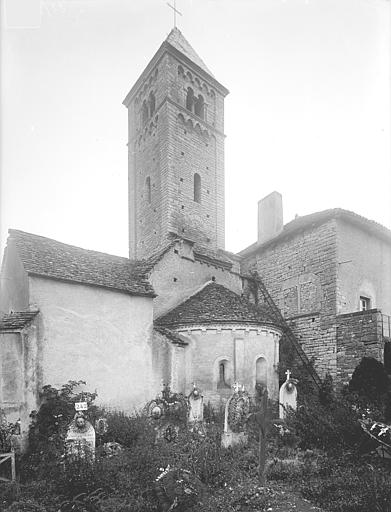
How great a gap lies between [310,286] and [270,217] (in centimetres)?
542

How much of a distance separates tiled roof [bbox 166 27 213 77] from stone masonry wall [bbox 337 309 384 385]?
16818mm

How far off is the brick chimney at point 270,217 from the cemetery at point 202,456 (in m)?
9.98

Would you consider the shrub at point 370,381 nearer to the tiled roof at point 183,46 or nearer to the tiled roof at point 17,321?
the tiled roof at point 17,321

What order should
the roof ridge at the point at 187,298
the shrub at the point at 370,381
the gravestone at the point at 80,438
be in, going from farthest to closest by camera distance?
the roof ridge at the point at 187,298 < the shrub at the point at 370,381 < the gravestone at the point at 80,438

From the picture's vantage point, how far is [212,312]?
15562 mm

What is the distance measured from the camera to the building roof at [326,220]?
58.1ft

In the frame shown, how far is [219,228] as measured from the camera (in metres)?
22.2

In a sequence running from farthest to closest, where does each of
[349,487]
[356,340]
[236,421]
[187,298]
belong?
[187,298] → [356,340] → [236,421] → [349,487]

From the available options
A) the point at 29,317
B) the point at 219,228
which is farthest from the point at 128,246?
the point at 29,317

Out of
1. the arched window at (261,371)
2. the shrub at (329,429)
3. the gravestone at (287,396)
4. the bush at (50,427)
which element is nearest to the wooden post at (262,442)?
the shrub at (329,429)

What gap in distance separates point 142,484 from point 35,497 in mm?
2033

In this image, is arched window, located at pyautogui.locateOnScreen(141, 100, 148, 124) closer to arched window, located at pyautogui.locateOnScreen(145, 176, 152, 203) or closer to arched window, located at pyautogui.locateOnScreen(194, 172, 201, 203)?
arched window, located at pyautogui.locateOnScreen(145, 176, 152, 203)

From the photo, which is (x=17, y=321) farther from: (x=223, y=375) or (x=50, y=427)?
(x=223, y=375)

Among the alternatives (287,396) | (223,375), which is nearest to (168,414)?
(223,375)
